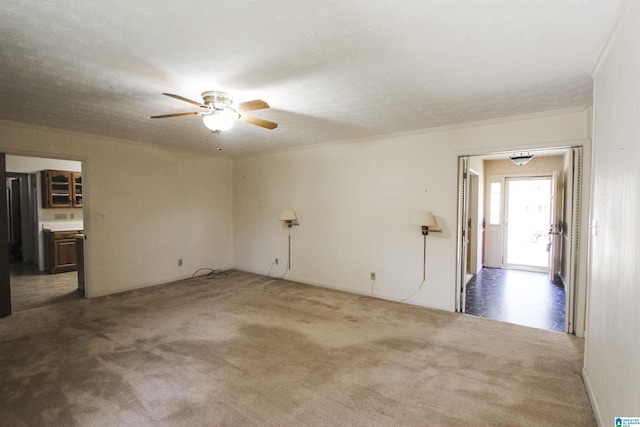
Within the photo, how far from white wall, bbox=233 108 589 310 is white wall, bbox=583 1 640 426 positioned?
4.99ft

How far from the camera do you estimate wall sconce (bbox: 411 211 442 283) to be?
3977 mm

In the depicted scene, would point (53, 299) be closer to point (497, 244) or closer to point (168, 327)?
point (168, 327)

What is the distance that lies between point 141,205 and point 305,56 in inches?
167

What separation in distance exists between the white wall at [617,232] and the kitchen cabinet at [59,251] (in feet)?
25.7

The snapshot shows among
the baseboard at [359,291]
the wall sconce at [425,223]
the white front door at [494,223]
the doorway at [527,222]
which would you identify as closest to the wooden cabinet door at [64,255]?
the baseboard at [359,291]

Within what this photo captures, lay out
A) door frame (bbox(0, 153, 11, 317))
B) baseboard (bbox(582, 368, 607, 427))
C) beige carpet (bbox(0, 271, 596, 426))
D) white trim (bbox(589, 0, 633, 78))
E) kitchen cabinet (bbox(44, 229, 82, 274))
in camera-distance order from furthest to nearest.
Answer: kitchen cabinet (bbox(44, 229, 82, 274)), door frame (bbox(0, 153, 11, 317)), beige carpet (bbox(0, 271, 596, 426)), baseboard (bbox(582, 368, 607, 427)), white trim (bbox(589, 0, 633, 78))

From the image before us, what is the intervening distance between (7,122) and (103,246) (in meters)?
1.94

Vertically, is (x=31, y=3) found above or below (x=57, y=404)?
above

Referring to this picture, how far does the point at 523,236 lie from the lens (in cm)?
818

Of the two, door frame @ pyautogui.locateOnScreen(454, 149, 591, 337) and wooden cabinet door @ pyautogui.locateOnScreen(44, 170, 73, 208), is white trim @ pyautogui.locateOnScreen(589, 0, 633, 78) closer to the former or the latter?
door frame @ pyautogui.locateOnScreen(454, 149, 591, 337)

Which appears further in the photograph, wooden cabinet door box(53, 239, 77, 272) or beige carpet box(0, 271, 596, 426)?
wooden cabinet door box(53, 239, 77, 272)

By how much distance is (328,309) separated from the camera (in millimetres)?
4059

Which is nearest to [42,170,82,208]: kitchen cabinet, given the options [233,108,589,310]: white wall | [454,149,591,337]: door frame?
[233,108,589,310]: white wall

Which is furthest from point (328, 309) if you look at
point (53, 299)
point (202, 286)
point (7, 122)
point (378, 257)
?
point (7, 122)
